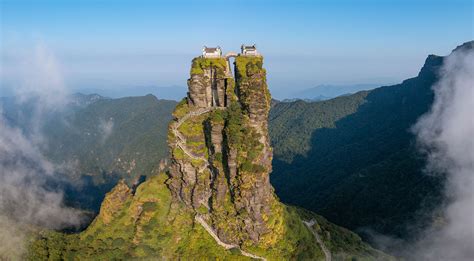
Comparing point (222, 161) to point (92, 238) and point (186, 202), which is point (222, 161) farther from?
point (92, 238)

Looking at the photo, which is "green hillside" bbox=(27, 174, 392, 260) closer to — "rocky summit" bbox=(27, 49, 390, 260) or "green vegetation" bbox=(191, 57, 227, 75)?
"rocky summit" bbox=(27, 49, 390, 260)

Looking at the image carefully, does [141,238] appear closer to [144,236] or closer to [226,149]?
[144,236]

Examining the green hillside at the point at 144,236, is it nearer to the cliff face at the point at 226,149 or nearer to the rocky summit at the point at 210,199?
the rocky summit at the point at 210,199

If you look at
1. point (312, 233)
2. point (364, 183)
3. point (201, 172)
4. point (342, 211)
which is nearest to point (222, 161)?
point (201, 172)

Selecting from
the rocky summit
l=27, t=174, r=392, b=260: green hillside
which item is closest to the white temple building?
the rocky summit

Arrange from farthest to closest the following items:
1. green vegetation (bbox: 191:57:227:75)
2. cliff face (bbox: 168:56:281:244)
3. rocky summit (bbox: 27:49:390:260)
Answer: green vegetation (bbox: 191:57:227:75) < rocky summit (bbox: 27:49:390:260) < cliff face (bbox: 168:56:281:244)

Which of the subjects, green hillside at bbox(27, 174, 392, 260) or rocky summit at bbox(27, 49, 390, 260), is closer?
rocky summit at bbox(27, 49, 390, 260)

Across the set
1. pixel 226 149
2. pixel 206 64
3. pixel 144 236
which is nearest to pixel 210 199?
pixel 226 149

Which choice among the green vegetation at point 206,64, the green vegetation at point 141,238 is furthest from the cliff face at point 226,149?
the green vegetation at point 141,238
